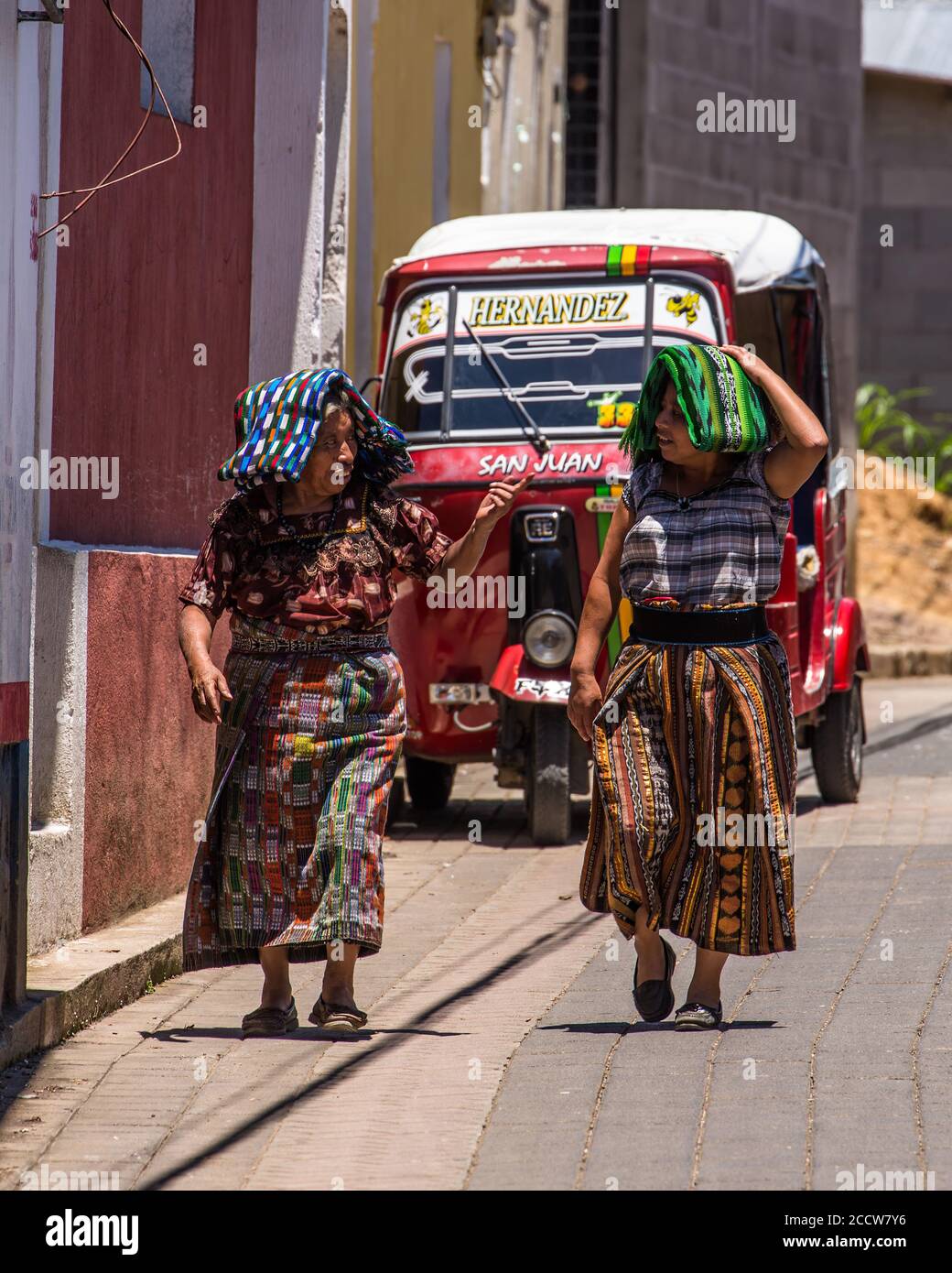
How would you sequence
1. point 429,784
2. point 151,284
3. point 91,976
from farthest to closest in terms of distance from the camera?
point 429,784 → point 151,284 → point 91,976

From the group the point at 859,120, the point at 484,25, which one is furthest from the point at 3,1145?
the point at 859,120

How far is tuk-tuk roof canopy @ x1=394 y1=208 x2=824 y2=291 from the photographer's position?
1005cm

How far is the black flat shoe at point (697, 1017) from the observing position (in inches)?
228

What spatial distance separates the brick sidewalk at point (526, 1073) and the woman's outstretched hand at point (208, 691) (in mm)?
920

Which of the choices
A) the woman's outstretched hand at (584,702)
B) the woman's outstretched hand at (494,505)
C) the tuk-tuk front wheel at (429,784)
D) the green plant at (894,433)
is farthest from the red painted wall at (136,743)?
the green plant at (894,433)

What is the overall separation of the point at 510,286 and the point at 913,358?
1589 centimetres

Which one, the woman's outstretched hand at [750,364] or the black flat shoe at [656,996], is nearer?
the woman's outstretched hand at [750,364]

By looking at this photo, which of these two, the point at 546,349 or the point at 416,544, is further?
the point at 546,349

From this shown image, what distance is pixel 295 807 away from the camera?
19.3 ft

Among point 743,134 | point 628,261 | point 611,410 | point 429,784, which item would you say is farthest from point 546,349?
point 743,134

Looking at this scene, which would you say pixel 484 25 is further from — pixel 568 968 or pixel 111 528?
pixel 568 968

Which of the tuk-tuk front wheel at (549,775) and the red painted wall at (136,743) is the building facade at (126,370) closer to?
the red painted wall at (136,743)

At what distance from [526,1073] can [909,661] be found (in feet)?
48.6

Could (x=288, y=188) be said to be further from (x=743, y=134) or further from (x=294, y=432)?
(x=743, y=134)
